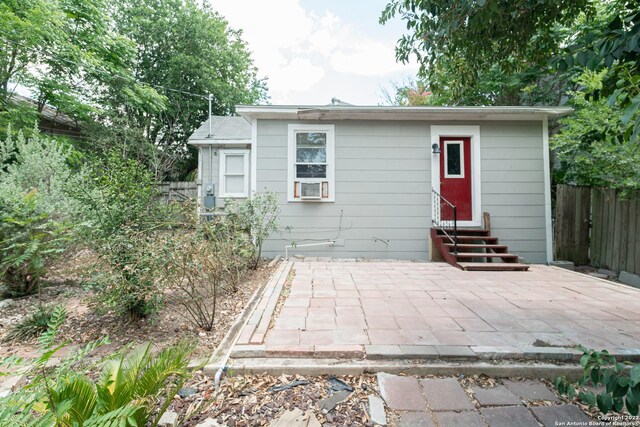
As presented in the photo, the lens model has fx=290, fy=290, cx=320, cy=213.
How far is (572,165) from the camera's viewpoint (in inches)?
272

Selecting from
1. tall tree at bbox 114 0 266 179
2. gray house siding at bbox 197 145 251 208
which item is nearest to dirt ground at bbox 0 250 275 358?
gray house siding at bbox 197 145 251 208

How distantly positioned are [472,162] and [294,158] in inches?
143

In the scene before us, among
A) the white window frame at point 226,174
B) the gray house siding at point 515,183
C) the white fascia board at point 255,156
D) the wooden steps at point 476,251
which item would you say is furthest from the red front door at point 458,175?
the white window frame at point 226,174

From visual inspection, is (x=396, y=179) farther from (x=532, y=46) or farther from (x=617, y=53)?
(x=617, y=53)

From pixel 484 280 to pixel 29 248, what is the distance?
5.46 m

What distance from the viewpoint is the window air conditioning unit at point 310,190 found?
5.85 meters

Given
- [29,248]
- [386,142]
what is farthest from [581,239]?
[29,248]

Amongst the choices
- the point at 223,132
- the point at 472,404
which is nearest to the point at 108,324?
the point at 472,404

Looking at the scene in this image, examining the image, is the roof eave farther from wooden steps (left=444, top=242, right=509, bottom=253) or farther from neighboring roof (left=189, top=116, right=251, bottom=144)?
neighboring roof (left=189, top=116, right=251, bottom=144)

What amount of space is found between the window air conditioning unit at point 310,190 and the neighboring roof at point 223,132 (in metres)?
3.65

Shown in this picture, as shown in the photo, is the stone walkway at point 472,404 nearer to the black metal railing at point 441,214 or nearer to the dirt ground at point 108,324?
the dirt ground at point 108,324

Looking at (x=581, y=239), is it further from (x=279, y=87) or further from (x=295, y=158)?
(x=279, y=87)

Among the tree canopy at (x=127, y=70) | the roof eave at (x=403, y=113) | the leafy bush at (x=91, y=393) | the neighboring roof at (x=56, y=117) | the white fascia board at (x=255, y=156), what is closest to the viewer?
the leafy bush at (x=91, y=393)

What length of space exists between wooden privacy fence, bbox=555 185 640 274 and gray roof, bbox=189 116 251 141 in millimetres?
8001
